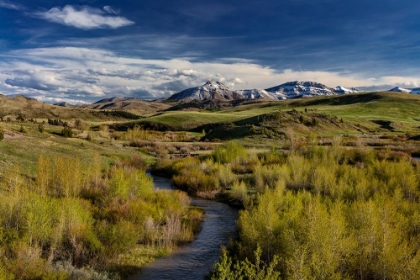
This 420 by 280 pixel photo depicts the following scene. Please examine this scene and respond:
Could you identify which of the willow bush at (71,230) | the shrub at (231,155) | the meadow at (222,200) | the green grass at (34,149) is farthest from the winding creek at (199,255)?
the shrub at (231,155)

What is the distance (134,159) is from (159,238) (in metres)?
26.5

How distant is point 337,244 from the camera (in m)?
9.97

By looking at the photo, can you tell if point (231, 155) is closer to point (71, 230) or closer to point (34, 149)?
point (34, 149)

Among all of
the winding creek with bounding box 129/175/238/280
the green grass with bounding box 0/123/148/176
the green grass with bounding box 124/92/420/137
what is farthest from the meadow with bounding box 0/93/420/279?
the green grass with bounding box 124/92/420/137

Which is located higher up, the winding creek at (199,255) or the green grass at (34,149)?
the green grass at (34,149)

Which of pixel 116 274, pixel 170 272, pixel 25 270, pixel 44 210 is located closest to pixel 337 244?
pixel 170 272

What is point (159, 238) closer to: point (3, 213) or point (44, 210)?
point (44, 210)

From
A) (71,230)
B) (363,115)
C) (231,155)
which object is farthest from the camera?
(363,115)

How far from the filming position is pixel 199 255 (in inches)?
576

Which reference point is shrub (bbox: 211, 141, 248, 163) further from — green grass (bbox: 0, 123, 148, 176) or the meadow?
green grass (bbox: 0, 123, 148, 176)

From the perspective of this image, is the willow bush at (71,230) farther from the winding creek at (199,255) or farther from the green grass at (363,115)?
the green grass at (363,115)

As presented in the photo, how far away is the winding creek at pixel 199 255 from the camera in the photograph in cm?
1280

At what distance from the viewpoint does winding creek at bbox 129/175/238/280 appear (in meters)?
12.8

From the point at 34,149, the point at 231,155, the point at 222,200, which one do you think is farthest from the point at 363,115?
the point at 34,149
